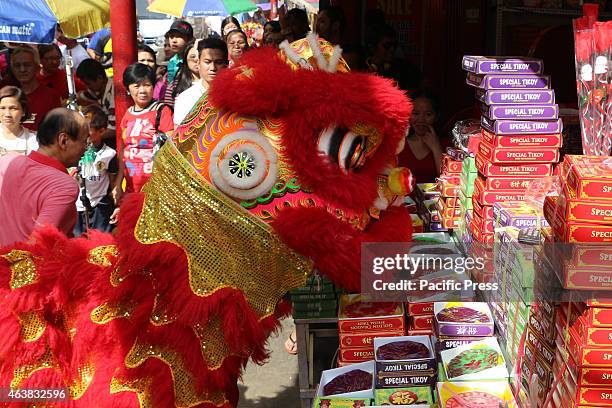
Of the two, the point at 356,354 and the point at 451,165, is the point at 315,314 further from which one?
the point at 451,165

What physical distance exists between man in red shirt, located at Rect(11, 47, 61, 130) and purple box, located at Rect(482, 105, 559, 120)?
4416mm

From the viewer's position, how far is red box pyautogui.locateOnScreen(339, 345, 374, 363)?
3094 mm

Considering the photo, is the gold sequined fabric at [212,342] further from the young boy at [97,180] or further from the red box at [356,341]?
the young boy at [97,180]

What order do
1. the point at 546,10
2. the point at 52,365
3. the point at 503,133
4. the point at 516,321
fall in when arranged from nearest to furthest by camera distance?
the point at 52,365
the point at 516,321
the point at 503,133
the point at 546,10

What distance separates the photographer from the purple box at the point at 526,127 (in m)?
3.31

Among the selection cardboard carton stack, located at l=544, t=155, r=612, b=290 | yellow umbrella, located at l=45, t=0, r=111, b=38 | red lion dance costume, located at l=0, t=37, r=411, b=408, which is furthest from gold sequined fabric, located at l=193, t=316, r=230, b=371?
yellow umbrella, located at l=45, t=0, r=111, b=38

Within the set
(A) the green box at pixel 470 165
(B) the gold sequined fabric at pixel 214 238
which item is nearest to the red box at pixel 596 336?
(B) the gold sequined fabric at pixel 214 238

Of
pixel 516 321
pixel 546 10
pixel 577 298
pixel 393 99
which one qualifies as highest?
pixel 546 10

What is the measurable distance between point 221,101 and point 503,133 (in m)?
1.79

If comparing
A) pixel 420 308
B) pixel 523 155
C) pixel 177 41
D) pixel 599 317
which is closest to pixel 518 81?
pixel 523 155

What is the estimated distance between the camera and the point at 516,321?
8.87ft

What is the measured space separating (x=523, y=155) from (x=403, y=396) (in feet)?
4.45

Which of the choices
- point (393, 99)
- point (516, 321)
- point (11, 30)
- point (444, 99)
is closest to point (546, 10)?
point (444, 99)

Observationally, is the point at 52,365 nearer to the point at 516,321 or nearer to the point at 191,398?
the point at 191,398
